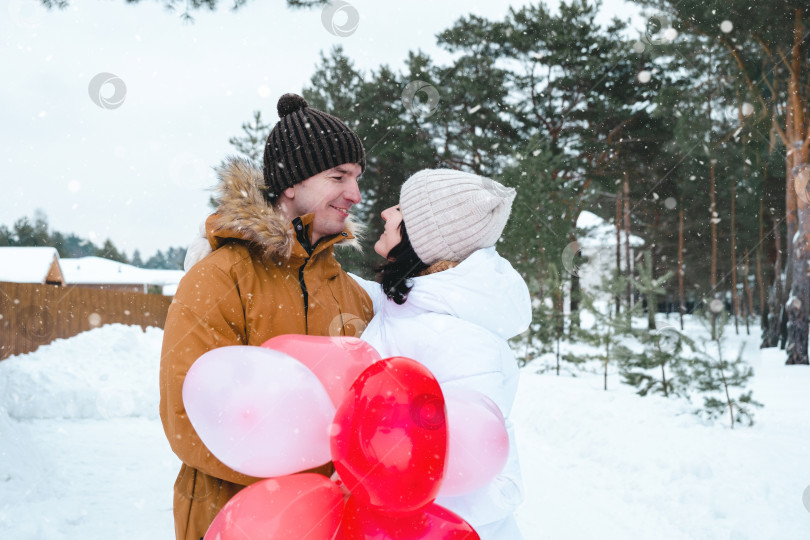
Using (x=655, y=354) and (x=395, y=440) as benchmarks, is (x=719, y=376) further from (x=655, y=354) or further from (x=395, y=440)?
(x=395, y=440)

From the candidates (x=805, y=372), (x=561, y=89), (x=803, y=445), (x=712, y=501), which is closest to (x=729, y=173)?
(x=561, y=89)

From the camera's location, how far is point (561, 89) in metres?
19.7

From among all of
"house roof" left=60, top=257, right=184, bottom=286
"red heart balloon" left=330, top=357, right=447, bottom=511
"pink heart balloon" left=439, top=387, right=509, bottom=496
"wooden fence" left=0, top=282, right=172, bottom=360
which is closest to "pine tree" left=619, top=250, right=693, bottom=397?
"pink heart balloon" left=439, top=387, right=509, bottom=496

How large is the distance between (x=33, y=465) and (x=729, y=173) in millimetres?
29905

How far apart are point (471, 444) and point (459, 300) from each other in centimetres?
63

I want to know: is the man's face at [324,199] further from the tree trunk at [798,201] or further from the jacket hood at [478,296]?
the tree trunk at [798,201]

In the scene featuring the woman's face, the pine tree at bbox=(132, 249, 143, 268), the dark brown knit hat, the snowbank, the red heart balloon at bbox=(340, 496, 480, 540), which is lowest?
the pine tree at bbox=(132, 249, 143, 268)

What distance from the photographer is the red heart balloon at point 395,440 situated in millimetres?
1009

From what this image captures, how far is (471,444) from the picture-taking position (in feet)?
3.88

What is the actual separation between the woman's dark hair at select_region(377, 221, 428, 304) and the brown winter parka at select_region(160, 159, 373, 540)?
0.19m

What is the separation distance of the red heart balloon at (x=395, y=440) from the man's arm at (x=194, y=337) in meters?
0.54

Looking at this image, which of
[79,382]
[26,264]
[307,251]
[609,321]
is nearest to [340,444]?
[307,251]

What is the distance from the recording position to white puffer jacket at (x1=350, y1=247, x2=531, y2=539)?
4.88 ft

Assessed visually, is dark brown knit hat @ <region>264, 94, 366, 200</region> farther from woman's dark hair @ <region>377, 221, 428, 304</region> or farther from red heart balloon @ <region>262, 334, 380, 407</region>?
red heart balloon @ <region>262, 334, 380, 407</region>
